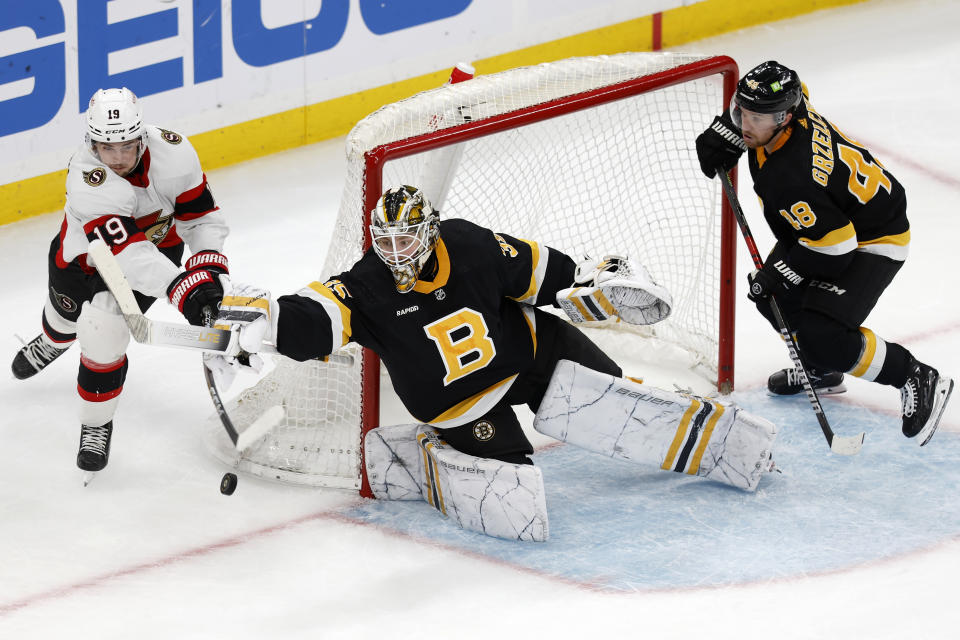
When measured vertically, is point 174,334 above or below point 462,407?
above

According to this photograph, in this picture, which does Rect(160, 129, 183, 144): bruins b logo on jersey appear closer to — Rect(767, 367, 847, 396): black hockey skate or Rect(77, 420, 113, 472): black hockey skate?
Rect(77, 420, 113, 472): black hockey skate

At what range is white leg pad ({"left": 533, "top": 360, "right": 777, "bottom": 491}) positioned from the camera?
3816 millimetres

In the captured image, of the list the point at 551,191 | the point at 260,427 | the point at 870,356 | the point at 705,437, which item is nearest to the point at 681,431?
the point at 705,437

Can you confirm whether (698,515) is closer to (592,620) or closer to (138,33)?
(592,620)

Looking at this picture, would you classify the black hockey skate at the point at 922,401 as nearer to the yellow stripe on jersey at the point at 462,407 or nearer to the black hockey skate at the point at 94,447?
the yellow stripe on jersey at the point at 462,407

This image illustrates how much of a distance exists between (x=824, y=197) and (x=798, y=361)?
1.64ft

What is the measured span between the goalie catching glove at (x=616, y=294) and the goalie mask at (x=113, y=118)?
1.15 m

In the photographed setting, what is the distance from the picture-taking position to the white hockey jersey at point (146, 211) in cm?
379

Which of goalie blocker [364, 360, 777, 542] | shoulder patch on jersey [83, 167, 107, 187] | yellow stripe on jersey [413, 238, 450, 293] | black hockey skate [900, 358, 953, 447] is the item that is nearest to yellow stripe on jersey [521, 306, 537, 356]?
goalie blocker [364, 360, 777, 542]

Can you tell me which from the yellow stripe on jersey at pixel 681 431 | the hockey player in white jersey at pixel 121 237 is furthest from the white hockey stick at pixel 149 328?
the yellow stripe on jersey at pixel 681 431

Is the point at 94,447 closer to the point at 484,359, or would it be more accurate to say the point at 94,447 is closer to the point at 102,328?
the point at 102,328

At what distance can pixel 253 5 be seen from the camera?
562cm

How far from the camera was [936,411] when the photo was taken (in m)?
4.02

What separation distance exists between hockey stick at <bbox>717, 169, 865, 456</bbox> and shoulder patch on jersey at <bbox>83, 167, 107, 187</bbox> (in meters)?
1.61
